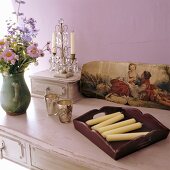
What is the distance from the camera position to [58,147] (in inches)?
35.8

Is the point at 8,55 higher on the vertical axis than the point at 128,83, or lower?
higher

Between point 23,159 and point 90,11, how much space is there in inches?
32.3

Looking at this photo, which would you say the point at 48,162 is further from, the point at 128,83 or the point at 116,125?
the point at 128,83

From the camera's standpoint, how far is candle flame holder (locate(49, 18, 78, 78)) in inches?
51.8

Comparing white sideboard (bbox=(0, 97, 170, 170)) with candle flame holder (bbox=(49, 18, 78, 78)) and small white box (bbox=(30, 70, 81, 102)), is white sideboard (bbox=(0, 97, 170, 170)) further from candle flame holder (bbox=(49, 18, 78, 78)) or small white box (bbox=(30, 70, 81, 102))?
candle flame holder (bbox=(49, 18, 78, 78))

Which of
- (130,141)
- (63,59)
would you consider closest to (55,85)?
(63,59)

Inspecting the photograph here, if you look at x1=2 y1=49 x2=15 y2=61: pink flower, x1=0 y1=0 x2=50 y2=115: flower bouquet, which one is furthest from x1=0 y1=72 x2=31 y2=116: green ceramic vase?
x1=2 y1=49 x2=15 y2=61: pink flower

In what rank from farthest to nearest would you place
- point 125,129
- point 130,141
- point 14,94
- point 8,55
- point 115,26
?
1. point 115,26
2. point 14,94
3. point 8,55
4. point 125,129
5. point 130,141

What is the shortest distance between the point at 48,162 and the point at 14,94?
364mm

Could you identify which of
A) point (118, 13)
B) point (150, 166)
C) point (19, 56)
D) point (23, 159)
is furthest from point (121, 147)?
point (118, 13)

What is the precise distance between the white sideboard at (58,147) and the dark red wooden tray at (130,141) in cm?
2

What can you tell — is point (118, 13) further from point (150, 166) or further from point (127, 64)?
point (150, 166)

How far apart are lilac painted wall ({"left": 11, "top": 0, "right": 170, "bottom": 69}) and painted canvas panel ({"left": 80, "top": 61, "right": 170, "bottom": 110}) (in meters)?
0.08

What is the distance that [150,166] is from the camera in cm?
78
